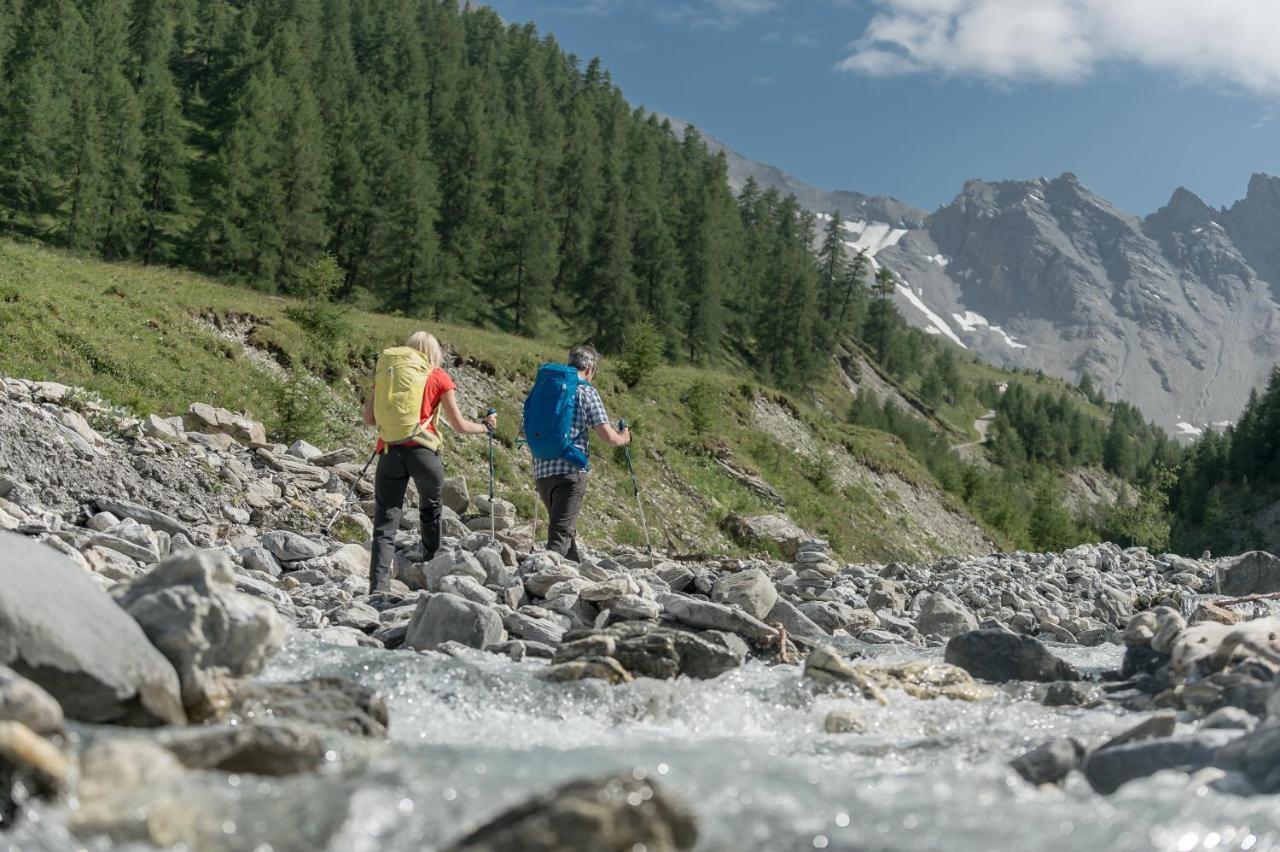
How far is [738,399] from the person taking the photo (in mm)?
46375

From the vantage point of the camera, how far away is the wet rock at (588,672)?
6.95 meters

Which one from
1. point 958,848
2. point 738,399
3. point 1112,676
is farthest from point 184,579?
point 738,399

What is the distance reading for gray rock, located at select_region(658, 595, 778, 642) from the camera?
349 inches

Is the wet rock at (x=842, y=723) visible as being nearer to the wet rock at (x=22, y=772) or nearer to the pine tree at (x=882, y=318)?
the wet rock at (x=22, y=772)

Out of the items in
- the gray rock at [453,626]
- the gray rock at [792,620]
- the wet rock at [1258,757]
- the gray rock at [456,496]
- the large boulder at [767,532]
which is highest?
the wet rock at [1258,757]

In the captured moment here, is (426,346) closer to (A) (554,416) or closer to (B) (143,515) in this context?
(A) (554,416)

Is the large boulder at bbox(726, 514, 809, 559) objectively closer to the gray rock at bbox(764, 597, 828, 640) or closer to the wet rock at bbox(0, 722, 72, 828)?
the gray rock at bbox(764, 597, 828, 640)

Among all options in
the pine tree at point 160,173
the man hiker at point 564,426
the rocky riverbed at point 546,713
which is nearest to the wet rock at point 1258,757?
the rocky riverbed at point 546,713

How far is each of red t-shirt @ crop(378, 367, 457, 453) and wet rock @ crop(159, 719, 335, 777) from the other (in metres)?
6.18

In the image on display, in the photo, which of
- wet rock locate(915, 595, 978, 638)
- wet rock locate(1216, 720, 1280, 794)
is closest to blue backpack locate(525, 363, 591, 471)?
wet rock locate(915, 595, 978, 638)

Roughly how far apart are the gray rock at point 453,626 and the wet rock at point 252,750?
355cm

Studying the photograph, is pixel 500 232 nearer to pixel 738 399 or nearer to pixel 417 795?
pixel 738 399

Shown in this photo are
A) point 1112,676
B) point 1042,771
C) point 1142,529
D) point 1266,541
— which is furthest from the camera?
point 1266,541

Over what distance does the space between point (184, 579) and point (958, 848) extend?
13.8 feet
